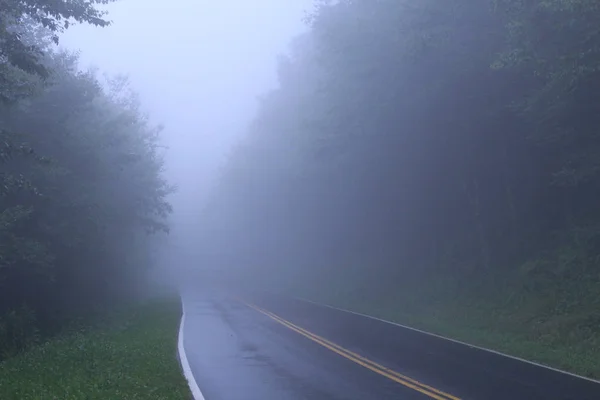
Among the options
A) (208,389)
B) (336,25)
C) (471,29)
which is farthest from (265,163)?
(208,389)

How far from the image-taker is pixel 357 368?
1409cm

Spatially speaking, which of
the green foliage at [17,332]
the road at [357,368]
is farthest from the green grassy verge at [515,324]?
the green foliage at [17,332]

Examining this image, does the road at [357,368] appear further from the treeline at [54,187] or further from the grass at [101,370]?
the treeline at [54,187]

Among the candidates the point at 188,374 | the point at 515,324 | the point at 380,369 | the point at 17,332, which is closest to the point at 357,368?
the point at 380,369

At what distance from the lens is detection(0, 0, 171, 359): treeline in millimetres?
18266

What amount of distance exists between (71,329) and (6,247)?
3618 mm

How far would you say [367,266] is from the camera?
40281mm

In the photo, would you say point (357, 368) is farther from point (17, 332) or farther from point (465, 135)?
point (465, 135)

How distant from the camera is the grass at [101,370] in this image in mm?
11297

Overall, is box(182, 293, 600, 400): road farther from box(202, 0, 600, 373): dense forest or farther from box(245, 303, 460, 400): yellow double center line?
box(202, 0, 600, 373): dense forest

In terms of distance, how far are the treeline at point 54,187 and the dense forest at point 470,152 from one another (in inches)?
399

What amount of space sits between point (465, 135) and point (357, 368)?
15.6m

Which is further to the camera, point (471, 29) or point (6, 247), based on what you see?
point (471, 29)

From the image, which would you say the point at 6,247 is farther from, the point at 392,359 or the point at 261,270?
the point at 261,270
